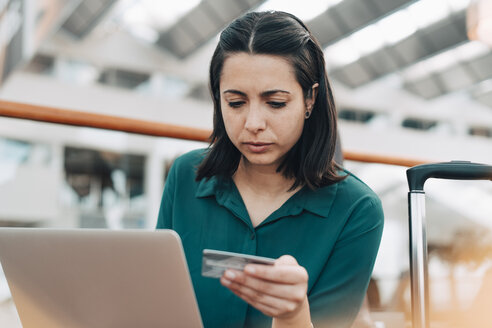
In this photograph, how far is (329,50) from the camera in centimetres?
1152

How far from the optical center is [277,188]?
42.4 inches

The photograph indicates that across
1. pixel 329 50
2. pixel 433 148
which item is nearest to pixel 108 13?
pixel 329 50

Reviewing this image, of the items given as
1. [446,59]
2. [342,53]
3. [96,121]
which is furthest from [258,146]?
[446,59]

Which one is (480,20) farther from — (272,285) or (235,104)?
(272,285)

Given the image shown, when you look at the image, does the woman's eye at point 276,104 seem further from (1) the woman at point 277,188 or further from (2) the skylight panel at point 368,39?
(2) the skylight panel at point 368,39

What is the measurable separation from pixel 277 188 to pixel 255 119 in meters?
0.20

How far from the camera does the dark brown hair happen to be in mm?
964

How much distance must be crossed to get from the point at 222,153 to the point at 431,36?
10.3 m

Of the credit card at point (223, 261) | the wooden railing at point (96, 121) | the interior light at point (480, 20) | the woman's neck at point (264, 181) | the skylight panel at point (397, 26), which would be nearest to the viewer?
the credit card at point (223, 261)

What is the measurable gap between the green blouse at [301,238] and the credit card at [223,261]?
1.25 feet

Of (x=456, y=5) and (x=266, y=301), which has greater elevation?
(x=456, y=5)

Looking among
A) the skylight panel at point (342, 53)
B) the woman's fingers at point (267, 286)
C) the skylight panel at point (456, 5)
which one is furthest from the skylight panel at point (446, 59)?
the woman's fingers at point (267, 286)

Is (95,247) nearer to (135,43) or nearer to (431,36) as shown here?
(431,36)

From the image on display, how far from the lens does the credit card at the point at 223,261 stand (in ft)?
1.89
